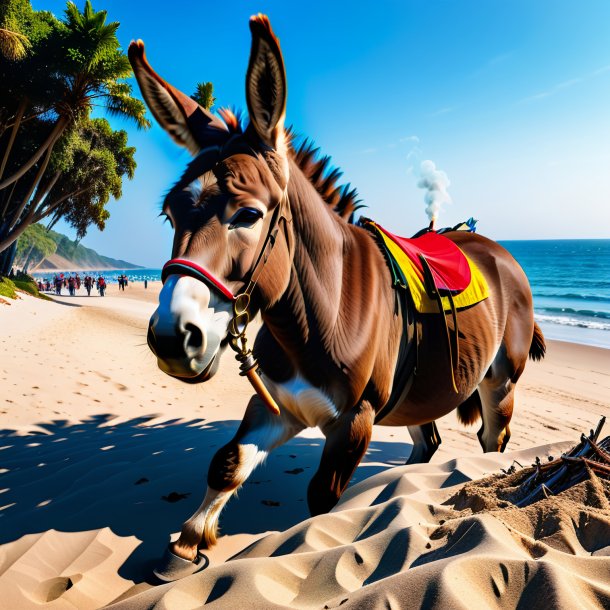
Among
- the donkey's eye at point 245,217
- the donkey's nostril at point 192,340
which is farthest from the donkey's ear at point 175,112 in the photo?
the donkey's nostril at point 192,340

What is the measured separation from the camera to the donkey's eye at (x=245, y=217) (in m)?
1.74

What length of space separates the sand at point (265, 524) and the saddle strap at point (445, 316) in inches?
30.8

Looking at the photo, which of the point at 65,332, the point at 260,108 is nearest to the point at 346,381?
the point at 260,108

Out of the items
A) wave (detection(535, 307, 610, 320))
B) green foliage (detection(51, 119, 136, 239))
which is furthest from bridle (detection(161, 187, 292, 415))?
wave (detection(535, 307, 610, 320))

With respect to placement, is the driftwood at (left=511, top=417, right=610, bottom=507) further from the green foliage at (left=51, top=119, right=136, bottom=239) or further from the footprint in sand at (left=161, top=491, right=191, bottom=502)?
the green foliage at (left=51, top=119, right=136, bottom=239)

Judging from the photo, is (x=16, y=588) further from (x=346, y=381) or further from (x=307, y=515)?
(x=346, y=381)

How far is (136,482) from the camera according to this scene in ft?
10.1

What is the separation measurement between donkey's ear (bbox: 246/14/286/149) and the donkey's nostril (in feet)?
3.21

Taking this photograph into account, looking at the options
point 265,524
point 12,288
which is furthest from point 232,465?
point 12,288

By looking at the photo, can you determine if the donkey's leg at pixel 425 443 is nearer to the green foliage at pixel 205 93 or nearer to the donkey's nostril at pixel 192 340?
the donkey's nostril at pixel 192 340

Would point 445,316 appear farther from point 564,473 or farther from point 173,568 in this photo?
point 173,568

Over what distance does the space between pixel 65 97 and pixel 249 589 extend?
20.6 m

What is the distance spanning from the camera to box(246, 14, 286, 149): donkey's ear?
1.64m

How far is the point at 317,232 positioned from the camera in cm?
215
